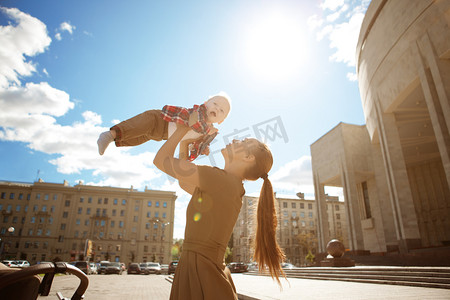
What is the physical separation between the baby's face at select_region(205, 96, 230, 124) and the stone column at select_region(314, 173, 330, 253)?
3656 cm

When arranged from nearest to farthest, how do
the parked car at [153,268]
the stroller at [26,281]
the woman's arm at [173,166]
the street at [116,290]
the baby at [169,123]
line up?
1. the stroller at [26,281]
2. the woman's arm at [173,166]
3. the baby at [169,123]
4. the street at [116,290]
5. the parked car at [153,268]

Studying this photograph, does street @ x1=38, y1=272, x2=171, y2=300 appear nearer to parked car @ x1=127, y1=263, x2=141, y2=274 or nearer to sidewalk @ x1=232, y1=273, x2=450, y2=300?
sidewalk @ x1=232, y1=273, x2=450, y2=300

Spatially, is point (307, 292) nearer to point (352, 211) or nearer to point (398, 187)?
point (398, 187)

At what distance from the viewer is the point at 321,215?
36.5m

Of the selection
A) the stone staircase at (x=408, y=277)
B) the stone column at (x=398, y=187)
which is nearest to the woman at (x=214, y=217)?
the stone staircase at (x=408, y=277)

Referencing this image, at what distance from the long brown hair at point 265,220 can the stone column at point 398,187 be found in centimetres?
2334

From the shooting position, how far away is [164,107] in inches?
91.4

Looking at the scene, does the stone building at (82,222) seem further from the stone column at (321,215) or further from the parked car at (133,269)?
the stone column at (321,215)

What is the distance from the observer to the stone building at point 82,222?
6419 centimetres

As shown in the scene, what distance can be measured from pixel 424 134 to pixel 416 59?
45.6 feet

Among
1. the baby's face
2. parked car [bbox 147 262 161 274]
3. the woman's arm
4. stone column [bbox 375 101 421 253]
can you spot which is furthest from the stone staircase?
parked car [bbox 147 262 161 274]

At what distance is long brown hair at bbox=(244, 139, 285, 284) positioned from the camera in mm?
2105

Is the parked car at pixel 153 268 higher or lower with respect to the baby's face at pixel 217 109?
lower

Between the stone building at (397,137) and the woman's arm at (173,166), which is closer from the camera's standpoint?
the woman's arm at (173,166)
